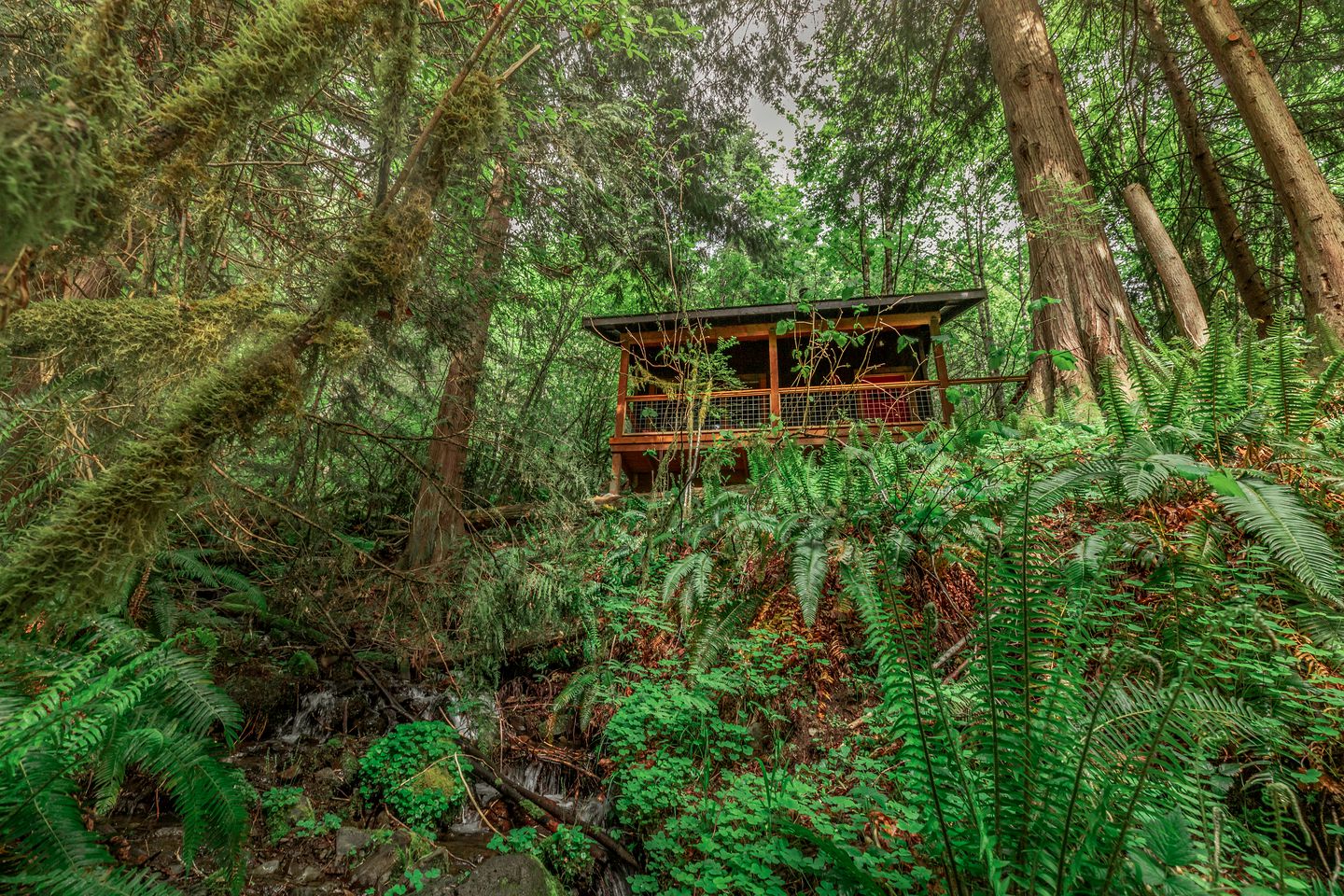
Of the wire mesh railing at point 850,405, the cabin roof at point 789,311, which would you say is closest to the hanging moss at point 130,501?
the cabin roof at point 789,311

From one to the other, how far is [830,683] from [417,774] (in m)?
2.49

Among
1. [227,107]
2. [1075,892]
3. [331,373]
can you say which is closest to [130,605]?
[331,373]

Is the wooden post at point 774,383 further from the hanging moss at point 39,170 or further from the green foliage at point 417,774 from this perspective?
the hanging moss at point 39,170

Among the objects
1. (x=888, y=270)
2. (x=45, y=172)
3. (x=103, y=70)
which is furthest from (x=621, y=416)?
(x=45, y=172)

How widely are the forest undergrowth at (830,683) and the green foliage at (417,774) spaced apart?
0.08ft

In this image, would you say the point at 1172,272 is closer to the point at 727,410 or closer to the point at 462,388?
the point at 727,410

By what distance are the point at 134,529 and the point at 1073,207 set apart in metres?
7.01

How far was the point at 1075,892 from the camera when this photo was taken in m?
1.31

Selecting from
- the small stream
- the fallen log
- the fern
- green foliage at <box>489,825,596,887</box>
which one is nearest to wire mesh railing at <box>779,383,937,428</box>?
the small stream

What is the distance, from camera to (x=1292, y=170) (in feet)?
13.2

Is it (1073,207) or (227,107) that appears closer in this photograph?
(227,107)

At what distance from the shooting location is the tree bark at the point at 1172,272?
→ 17.0ft

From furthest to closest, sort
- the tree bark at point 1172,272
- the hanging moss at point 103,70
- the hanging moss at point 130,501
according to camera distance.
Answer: the tree bark at point 1172,272 → the hanging moss at point 130,501 → the hanging moss at point 103,70

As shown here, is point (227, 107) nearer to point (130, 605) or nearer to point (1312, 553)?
point (130, 605)
